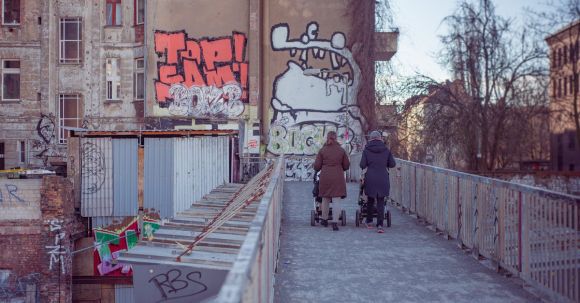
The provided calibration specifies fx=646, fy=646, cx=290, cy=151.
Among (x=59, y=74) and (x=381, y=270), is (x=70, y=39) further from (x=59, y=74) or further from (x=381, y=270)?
(x=381, y=270)

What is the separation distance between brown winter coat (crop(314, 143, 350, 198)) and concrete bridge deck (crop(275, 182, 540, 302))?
729 mm

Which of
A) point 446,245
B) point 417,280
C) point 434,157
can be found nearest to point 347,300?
point 417,280

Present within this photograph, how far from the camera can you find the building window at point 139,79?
33.0 metres

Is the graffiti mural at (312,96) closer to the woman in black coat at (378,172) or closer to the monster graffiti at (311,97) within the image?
the monster graffiti at (311,97)

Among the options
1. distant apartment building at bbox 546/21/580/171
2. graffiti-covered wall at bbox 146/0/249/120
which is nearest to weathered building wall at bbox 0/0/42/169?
graffiti-covered wall at bbox 146/0/249/120

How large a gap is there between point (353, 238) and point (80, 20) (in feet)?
87.6

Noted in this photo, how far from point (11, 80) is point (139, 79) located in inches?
263

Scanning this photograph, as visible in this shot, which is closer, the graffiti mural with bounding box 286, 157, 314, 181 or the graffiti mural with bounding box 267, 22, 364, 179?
the graffiti mural with bounding box 286, 157, 314, 181

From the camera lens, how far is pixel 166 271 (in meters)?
8.31

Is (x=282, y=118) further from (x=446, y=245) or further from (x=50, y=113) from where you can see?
(x=446, y=245)

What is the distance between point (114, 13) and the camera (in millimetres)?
33469

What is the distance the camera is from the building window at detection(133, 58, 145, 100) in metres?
33.0

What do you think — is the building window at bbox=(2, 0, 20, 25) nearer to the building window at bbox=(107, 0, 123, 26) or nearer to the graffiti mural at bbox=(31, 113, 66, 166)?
the building window at bbox=(107, 0, 123, 26)

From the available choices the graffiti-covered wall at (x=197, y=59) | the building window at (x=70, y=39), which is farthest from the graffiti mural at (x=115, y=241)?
the building window at (x=70, y=39)
